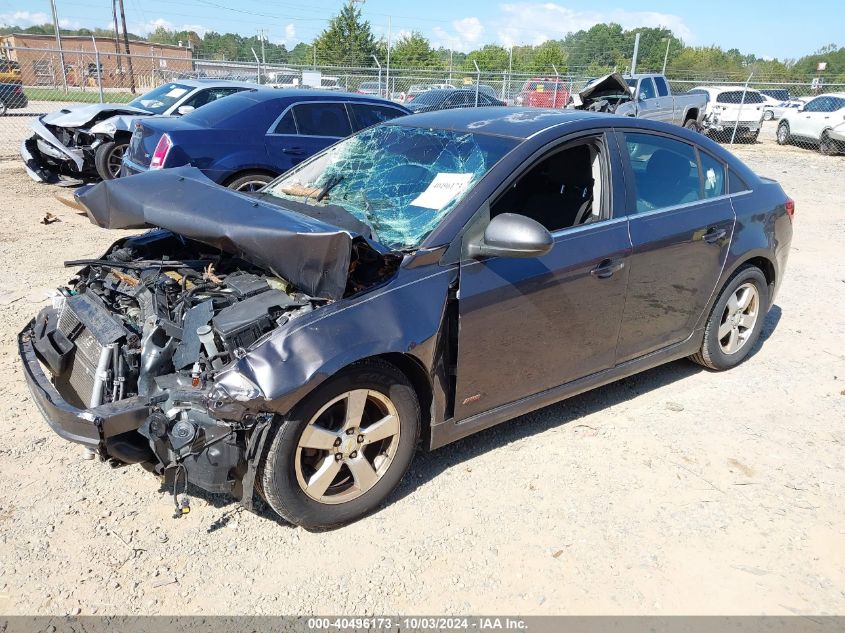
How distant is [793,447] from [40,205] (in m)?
9.38

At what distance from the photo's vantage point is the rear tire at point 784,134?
20.4 meters

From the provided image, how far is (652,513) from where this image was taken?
3.16m

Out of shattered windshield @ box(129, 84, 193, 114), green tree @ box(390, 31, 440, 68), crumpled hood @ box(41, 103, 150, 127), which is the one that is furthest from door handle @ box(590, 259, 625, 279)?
green tree @ box(390, 31, 440, 68)

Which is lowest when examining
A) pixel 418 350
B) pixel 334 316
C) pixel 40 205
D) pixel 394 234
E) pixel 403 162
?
pixel 40 205

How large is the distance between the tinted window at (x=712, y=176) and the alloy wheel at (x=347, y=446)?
8.63 feet

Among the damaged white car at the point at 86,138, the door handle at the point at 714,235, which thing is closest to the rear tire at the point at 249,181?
the damaged white car at the point at 86,138

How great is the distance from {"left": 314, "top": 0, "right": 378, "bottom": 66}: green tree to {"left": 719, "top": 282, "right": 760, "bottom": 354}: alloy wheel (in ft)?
131

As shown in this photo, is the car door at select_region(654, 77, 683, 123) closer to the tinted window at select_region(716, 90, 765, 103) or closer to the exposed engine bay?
the tinted window at select_region(716, 90, 765, 103)

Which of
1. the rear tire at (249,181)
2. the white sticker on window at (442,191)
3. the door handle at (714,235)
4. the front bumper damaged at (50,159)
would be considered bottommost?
the front bumper damaged at (50,159)

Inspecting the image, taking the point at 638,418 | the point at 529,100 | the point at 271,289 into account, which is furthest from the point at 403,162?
the point at 529,100

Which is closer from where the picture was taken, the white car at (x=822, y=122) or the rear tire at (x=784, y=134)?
the white car at (x=822, y=122)

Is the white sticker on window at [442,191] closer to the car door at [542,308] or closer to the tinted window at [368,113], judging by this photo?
the car door at [542,308]

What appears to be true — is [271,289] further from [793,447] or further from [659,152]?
[793,447]

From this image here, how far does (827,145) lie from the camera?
736 inches
